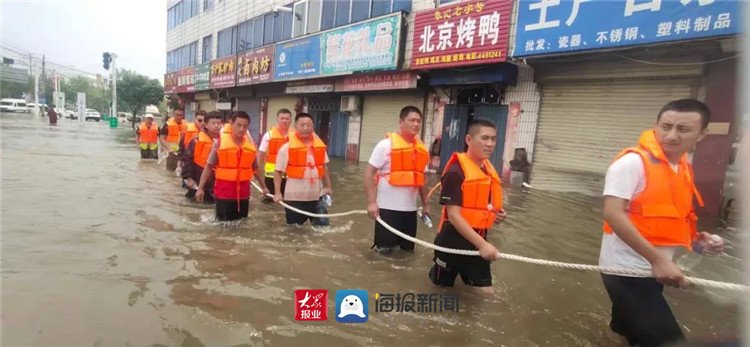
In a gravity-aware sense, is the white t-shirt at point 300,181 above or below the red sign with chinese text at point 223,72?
below

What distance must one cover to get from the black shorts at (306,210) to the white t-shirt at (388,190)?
1318mm

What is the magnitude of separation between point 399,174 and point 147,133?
34.7ft

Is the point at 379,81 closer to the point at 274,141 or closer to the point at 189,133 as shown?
the point at 189,133

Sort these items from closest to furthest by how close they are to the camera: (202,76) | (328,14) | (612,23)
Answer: (612,23) < (328,14) < (202,76)

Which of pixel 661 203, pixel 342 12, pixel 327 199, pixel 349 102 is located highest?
pixel 342 12

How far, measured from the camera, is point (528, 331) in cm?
296

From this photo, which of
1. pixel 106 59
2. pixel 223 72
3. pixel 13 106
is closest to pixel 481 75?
pixel 223 72

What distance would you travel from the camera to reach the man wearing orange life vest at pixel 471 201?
2.94 meters

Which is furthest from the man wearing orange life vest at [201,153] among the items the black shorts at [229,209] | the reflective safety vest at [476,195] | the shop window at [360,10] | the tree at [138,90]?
the tree at [138,90]

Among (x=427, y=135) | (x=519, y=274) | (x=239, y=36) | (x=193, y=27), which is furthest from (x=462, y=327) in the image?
(x=193, y=27)

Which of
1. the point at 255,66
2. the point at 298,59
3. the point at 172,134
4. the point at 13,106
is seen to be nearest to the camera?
the point at 172,134

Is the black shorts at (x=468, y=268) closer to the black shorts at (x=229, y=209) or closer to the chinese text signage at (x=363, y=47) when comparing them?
the black shorts at (x=229, y=209)

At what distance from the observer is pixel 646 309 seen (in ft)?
7.29

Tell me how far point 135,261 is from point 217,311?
149 centimetres
